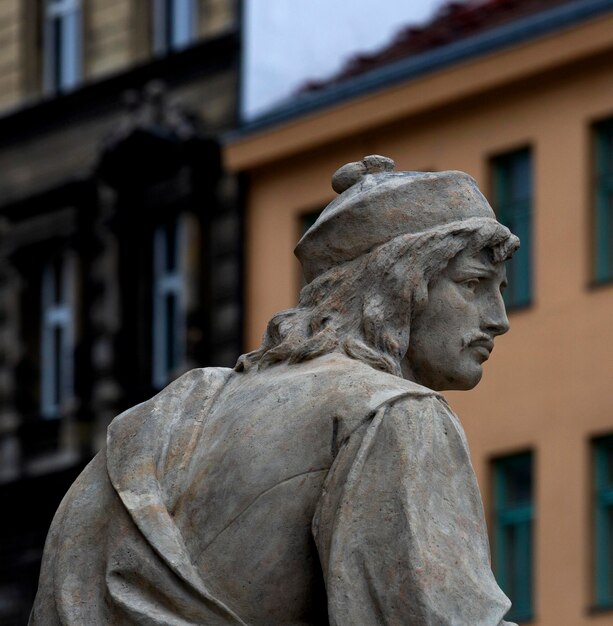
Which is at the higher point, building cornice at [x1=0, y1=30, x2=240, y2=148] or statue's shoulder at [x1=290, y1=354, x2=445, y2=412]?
building cornice at [x1=0, y1=30, x2=240, y2=148]

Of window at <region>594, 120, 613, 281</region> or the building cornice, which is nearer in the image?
window at <region>594, 120, 613, 281</region>

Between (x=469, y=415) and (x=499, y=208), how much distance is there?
180 centimetres

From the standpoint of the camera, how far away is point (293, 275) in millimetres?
34750

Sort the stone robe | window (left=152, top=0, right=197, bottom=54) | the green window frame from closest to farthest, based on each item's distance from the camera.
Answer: the stone robe
the green window frame
window (left=152, top=0, right=197, bottom=54)

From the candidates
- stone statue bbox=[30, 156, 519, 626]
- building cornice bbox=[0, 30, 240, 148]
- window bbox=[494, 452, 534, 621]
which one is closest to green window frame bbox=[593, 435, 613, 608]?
window bbox=[494, 452, 534, 621]

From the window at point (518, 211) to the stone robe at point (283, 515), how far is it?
24.1m

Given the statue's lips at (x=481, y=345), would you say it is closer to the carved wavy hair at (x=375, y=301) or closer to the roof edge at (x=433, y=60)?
the carved wavy hair at (x=375, y=301)

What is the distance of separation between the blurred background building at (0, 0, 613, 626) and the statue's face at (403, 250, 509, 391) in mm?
22632

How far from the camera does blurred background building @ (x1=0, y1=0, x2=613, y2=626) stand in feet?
103

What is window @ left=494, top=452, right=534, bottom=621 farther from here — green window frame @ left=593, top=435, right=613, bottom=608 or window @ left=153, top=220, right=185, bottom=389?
window @ left=153, top=220, right=185, bottom=389

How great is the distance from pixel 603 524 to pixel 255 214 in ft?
22.1

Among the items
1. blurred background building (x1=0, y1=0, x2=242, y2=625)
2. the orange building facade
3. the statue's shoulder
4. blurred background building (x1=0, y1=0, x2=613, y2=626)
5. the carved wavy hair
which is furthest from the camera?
blurred background building (x1=0, y1=0, x2=242, y2=625)

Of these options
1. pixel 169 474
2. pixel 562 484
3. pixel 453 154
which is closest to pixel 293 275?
pixel 453 154

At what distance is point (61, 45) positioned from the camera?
39.5 meters
